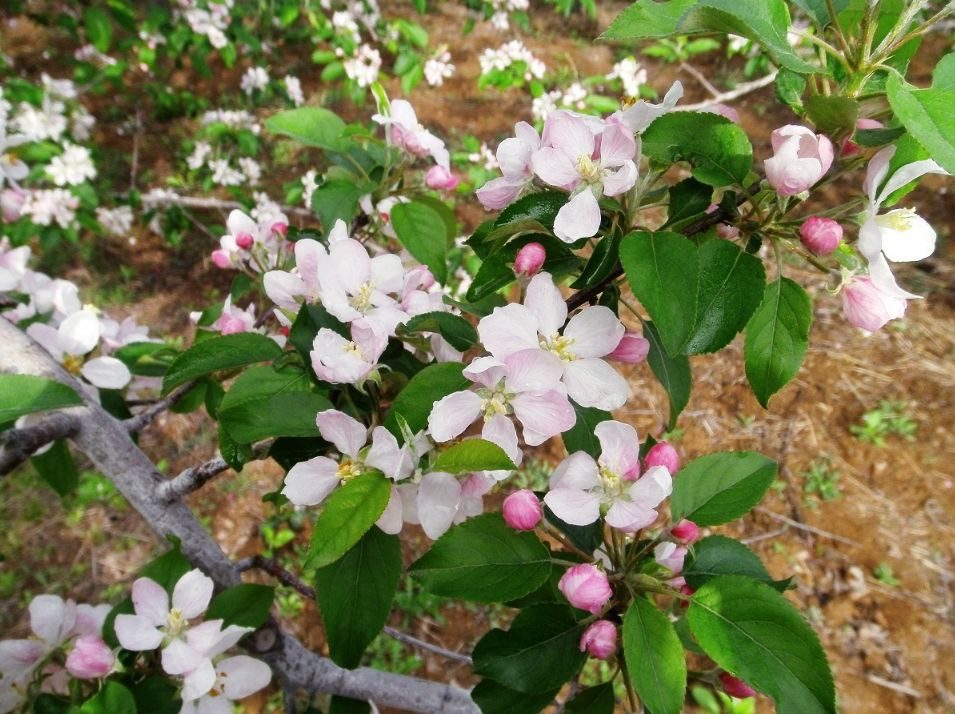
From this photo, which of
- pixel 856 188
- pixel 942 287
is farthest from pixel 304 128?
pixel 856 188

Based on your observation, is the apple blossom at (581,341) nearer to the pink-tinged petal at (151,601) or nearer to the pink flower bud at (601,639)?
the pink flower bud at (601,639)

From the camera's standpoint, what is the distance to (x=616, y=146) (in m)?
0.71

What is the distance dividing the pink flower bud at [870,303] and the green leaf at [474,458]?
416 millimetres

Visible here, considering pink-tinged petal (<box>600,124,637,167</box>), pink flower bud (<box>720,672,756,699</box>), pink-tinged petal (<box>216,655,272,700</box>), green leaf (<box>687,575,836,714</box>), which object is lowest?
pink flower bud (<box>720,672,756,699</box>)

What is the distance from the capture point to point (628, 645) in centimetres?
71

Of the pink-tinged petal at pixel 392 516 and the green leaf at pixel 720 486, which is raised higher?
the pink-tinged petal at pixel 392 516

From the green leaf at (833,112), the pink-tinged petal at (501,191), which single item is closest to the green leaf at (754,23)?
the green leaf at (833,112)

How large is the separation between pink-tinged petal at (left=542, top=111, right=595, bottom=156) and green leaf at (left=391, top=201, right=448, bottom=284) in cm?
38

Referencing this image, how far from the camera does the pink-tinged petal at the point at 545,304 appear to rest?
0.74 m

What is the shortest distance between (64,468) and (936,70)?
1588mm

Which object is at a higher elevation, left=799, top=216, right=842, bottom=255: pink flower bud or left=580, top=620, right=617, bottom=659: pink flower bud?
left=799, top=216, right=842, bottom=255: pink flower bud

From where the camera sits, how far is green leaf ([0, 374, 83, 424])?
83 cm

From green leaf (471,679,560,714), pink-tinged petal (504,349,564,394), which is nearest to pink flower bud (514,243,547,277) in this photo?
pink-tinged petal (504,349,564,394)

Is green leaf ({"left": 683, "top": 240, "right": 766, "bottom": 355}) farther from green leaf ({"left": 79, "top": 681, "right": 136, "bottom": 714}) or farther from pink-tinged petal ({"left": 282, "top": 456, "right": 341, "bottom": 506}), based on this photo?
green leaf ({"left": 79, "top": 681, "right": 136, "bottom": 714})
